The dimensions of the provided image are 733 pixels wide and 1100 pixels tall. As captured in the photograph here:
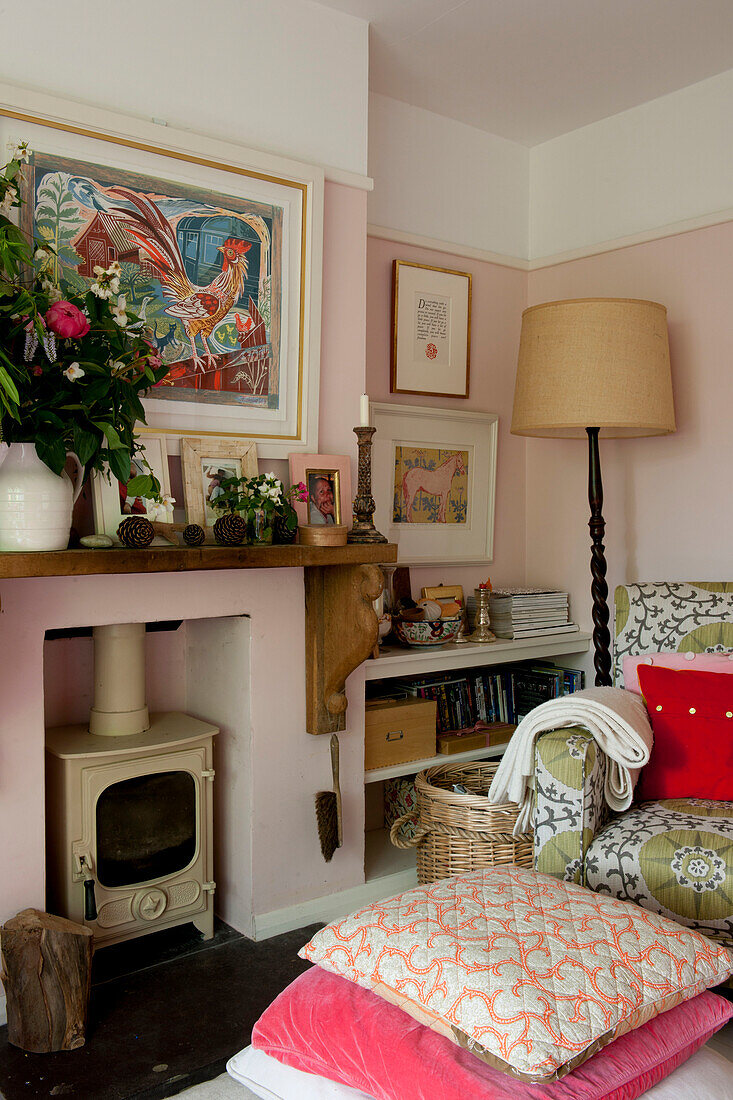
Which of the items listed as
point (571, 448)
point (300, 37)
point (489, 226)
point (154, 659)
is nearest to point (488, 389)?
point (571, 448)

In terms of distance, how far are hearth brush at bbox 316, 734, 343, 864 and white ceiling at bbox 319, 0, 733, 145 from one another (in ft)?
6.80

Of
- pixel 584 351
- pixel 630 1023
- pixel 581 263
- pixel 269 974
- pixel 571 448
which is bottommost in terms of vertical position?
pixel 269 974

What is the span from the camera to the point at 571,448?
3498mm

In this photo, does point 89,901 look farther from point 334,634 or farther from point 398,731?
point 398,731

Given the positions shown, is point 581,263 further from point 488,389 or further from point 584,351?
point 584,351

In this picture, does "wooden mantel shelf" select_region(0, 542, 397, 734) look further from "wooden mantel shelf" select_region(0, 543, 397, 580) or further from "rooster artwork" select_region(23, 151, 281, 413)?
"rooster artwork" select_region(23, 151, 281, 413)

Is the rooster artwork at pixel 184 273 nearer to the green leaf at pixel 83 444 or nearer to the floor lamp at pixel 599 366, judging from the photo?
the green leaf at pixel 83 444

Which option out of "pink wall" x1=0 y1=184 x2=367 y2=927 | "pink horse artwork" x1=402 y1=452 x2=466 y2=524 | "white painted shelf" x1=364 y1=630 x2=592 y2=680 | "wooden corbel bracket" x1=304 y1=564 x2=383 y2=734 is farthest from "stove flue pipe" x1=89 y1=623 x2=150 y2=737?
"pink horse artwork" x1=402 y1=452 x2=466 y2=524

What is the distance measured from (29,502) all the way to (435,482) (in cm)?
174

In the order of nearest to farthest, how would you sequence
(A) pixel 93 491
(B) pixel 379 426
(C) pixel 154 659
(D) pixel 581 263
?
(A) pixel 93 491 → (C) pixel 154 659 → (B) pixel 379 426 → (D) pixel 581 263

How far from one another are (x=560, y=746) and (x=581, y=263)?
6.63ft

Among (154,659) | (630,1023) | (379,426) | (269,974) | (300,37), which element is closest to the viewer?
(630,1023)

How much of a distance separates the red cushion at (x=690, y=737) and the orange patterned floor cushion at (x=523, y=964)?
2.35 feet

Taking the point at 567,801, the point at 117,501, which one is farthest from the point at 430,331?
the point at 567,801
